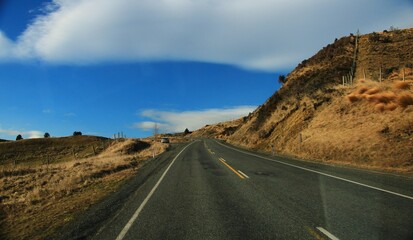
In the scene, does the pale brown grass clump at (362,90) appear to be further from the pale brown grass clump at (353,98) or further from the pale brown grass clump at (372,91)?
the pale brown grass clump at (353,98)

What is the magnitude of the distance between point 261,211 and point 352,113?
73.9 feet

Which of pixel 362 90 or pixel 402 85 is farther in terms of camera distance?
pixel 362 90

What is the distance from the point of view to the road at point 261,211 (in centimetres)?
643

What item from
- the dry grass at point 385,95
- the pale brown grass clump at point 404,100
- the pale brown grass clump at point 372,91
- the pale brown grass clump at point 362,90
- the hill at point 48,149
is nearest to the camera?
the pale brown grass clump at point 404,100

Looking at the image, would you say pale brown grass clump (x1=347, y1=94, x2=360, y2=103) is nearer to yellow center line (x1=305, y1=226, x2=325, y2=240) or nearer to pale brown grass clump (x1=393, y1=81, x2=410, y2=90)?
pale brown grass clump (x1=393, y1=81, x2=410, y2=90)

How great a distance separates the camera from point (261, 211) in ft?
26.4

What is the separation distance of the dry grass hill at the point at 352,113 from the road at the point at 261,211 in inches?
276

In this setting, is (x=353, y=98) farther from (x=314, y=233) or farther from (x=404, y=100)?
(x=314, y=233)

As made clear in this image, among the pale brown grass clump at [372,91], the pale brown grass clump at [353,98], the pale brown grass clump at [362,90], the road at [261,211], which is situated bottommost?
the road at [261,211]

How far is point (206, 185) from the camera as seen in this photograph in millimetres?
12578

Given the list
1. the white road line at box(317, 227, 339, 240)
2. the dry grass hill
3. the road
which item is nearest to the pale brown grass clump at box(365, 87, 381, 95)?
the dry grass hill

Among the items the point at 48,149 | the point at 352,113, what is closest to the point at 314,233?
the point at 352,113

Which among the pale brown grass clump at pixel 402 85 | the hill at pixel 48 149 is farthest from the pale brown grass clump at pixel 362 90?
the hill at pixel 48 149

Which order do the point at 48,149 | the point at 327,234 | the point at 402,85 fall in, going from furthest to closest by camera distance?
the point at 48,149 → the point at 402,85 → the point at 327,234
